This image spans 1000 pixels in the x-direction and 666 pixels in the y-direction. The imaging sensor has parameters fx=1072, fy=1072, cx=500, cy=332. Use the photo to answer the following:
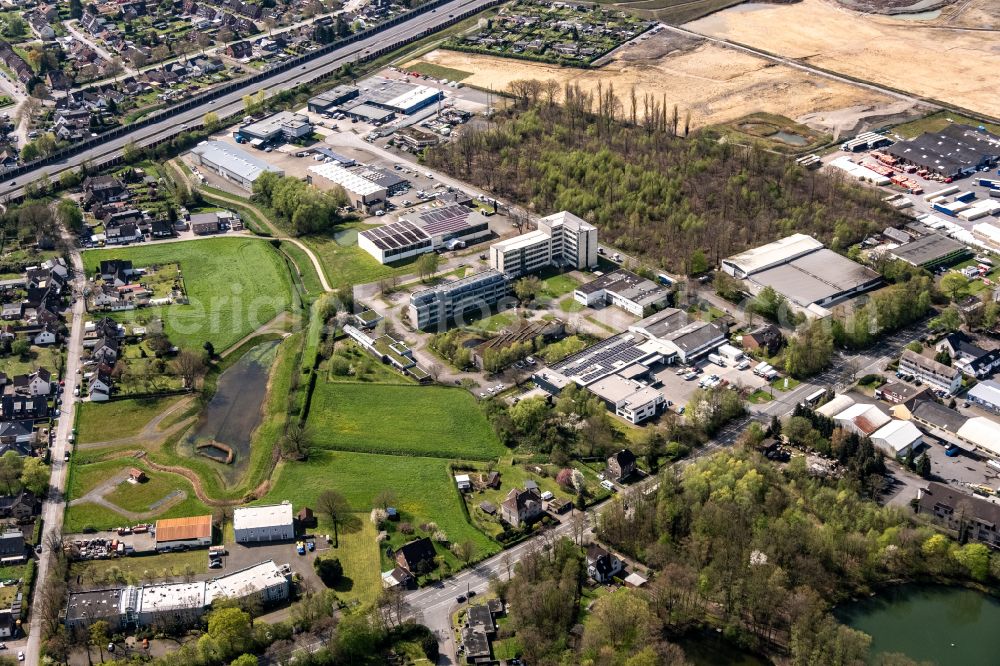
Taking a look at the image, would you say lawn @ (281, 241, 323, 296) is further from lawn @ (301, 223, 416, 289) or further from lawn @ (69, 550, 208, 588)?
lawn @ (69, 550, 208, 588)

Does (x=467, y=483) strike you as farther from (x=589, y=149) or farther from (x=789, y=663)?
(x=589, y=149)

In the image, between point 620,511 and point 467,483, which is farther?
point 467,483

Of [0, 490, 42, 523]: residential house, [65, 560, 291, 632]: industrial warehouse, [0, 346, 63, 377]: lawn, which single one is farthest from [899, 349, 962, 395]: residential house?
[0, 346, 63, 377]: lawn

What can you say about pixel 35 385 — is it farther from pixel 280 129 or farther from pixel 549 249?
pixel 280 129

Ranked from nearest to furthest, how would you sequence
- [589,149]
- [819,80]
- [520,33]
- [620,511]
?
[620,511] < [589,149] < [819,80] < [520,33]

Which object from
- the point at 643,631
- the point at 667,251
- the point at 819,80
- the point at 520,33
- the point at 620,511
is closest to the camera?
the point at 643,631

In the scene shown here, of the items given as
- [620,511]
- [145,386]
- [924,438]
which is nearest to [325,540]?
[620,511]
